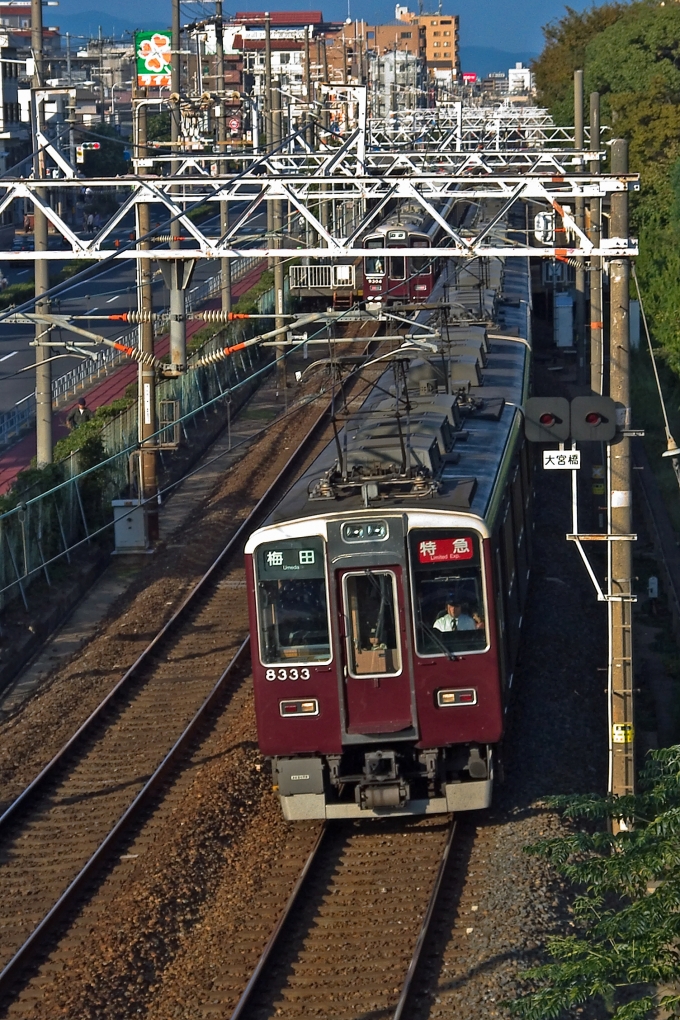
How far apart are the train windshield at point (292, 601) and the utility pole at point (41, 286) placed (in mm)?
7097

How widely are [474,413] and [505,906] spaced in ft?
17.6

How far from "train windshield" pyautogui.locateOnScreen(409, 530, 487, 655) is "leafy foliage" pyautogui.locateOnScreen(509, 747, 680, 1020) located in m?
2.06

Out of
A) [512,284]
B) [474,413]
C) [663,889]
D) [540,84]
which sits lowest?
[663,889]

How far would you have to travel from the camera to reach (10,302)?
39781 mm

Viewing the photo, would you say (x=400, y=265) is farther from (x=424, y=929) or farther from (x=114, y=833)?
(x=424, y=929)

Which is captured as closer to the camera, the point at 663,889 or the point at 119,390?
the point at 663,889

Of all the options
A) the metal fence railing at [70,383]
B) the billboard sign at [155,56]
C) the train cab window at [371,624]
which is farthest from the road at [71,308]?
the train cab window at [371,624]

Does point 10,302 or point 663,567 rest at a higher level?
point 10,302

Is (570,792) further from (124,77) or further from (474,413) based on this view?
(124,77)

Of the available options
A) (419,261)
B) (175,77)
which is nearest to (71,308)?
(419,261)

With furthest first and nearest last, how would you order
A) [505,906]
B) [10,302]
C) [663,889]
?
[10,302], [505,906], [663,889]

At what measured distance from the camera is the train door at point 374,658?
937 centimetres

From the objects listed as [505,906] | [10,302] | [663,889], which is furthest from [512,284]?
[10,302]

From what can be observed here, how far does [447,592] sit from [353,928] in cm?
227
